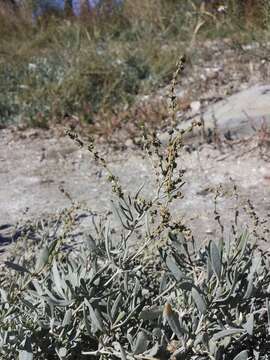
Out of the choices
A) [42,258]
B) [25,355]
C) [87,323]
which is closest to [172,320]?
[87,323]

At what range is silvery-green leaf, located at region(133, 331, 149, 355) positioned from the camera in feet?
3.77

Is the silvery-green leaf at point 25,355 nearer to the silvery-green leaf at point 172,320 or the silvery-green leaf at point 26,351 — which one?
the silvery-green leaf at point 26,351

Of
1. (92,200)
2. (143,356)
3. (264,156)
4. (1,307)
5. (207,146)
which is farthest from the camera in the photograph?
(207,146)

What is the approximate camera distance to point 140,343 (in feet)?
3.82

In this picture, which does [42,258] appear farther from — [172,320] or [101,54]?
[101,54]

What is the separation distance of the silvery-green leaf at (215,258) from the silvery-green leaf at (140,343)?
208 mm

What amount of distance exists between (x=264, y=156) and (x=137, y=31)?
385 centimetres

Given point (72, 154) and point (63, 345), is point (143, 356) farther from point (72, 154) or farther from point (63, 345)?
point (72, 154)

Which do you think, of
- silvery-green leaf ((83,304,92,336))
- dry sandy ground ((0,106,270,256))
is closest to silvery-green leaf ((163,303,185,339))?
silvery-green leaf ((83,304,92,336))

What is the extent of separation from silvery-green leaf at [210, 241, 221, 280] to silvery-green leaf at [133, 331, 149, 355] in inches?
8.2

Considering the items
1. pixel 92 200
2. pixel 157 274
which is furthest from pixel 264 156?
pixel 157 274

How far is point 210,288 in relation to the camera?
4.31 feet

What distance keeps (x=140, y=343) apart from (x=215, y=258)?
0.77 ft

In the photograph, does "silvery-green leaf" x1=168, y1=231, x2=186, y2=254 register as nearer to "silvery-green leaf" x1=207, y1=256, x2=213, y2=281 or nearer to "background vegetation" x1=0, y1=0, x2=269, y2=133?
"silvery-green leaf" x1=207, y1=256, x2=213, y2=281
